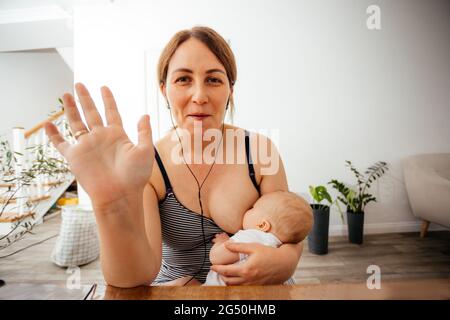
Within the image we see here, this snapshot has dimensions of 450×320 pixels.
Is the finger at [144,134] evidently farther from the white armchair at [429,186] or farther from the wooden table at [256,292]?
the white armchair at [429,186]

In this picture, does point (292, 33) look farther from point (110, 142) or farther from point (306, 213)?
point (110, 142)

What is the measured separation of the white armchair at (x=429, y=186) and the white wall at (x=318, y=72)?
0.13m

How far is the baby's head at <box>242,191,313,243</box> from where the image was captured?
2.21 feet

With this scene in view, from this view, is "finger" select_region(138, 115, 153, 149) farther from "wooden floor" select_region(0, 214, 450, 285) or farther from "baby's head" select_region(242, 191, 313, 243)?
"wooden floor" select_region(0, 214, 450, 285)

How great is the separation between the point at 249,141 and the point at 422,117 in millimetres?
2407

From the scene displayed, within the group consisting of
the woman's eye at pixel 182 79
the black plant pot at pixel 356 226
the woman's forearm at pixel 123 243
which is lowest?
the black plant pot at pixel 356 226

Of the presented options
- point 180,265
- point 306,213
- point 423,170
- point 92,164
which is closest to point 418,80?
point 423,170

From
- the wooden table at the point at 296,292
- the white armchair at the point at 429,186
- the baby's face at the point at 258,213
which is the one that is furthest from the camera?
the white armchair at the point at 429,186

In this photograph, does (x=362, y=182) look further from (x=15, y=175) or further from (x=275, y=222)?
(x=15, y=175)

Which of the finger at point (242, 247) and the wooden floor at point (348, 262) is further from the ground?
the finger at point (242, 247)

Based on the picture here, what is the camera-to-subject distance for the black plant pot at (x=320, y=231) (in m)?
1.82

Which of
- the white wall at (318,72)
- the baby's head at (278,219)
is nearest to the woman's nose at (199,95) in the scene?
the baby's head at (278,219)

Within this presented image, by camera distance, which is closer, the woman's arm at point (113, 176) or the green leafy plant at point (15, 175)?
the woman's arm at point (113, 176)

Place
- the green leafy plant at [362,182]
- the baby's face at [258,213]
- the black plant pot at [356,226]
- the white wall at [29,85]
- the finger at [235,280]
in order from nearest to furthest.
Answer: the finger at [235,280] → the baby's face at [258,213] → the black plant pot at [356,226] → the green leafy plant at [362,182] → the white wall at [29,85]
